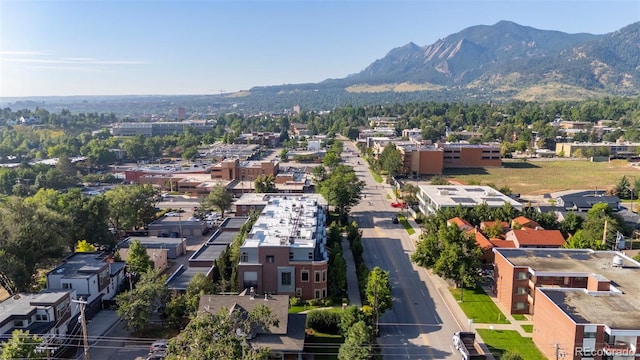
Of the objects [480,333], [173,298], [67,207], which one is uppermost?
[67,207]

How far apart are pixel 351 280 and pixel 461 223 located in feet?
39.9

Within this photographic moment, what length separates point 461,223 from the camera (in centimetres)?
3794

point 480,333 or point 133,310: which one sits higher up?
point 133,310

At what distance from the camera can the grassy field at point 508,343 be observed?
22.0 meters

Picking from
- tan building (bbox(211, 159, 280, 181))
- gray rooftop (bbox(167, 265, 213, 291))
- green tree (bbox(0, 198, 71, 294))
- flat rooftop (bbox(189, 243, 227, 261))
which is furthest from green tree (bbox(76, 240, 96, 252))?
tan building (bbox(211, 159, 280, 181))

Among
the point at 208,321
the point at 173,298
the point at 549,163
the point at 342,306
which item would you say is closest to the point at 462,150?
the point at 549,163

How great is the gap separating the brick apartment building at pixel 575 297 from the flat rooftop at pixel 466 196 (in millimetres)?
13929

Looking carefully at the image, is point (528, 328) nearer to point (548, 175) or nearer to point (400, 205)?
point (400, 205)

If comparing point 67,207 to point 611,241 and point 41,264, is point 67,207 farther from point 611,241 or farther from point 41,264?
point 611,241

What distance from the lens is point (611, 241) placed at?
36.6 meters

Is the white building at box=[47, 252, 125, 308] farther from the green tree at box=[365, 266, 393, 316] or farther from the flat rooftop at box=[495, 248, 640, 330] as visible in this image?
the flat rooftop at box=[495, 248, 640, 330]

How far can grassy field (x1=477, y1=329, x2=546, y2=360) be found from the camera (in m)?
22.0

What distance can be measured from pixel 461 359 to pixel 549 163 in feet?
254

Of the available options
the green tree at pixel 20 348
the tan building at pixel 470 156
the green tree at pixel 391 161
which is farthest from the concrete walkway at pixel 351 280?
the tan building at pixel 470 156
